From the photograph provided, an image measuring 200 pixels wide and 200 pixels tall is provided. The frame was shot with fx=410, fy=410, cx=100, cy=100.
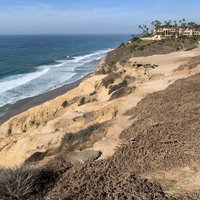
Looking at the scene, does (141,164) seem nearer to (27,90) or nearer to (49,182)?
(49,182)

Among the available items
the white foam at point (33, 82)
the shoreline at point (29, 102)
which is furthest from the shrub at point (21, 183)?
the white foam at point (33, 82)

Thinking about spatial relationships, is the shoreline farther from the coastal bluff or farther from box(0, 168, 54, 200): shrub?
box(0, 168, 54, 200): shrub

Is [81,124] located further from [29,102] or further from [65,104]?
[29,102]

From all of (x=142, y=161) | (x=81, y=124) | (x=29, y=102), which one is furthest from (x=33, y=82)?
(x=142, y=161)

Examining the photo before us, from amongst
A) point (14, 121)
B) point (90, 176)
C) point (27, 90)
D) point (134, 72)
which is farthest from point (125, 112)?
point (27, 90)

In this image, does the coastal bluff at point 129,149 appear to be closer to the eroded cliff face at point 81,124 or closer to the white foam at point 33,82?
the eroded cliff face at point 81,124

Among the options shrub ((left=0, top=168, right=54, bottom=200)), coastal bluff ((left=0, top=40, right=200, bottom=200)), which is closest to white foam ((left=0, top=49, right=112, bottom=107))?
coastal bluff ((left=0, top=40, right=200, bottom=200))
